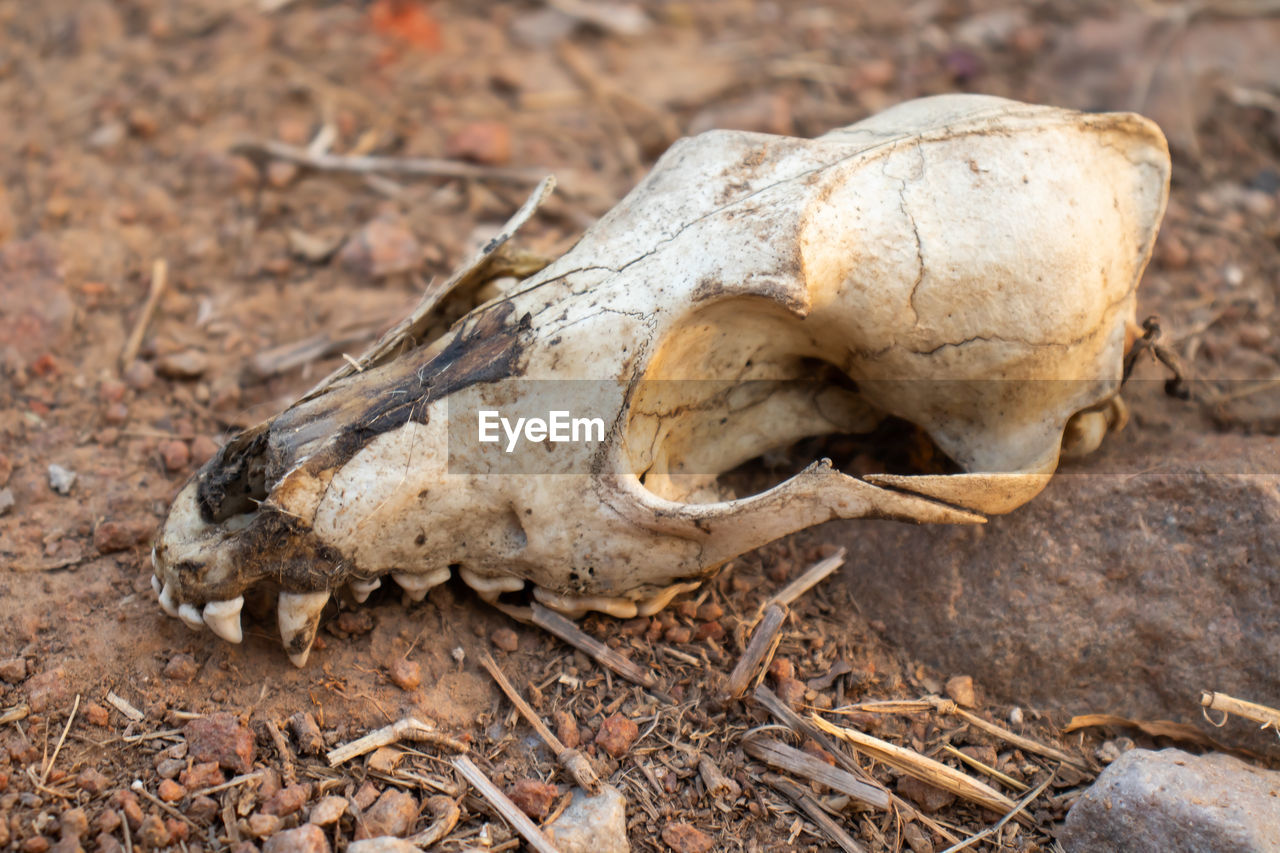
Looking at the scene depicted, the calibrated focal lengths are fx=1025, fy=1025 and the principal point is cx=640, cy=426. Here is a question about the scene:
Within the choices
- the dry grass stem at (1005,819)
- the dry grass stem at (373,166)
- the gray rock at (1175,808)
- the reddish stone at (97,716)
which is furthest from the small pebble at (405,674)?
the dry grass stem at (373,166)

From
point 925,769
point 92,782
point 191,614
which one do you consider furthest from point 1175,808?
point 92,782

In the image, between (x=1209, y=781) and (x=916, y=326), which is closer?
(x=1209, y=781)

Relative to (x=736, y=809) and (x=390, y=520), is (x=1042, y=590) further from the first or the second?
(x=390, y=520)

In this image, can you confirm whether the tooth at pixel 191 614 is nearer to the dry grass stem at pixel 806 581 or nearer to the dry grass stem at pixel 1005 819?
the dry grass stem at pixel 806 581

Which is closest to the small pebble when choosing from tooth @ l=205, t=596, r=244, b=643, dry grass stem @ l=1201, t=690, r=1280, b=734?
tooth @ l=205, t=596, r=244, b=643

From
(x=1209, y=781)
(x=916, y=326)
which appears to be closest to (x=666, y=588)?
(x=916, y=326)

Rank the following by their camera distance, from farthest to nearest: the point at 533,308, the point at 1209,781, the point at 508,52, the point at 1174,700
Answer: the point at 508,52 < the point at 1174,700 < the point at 533,308 < the point at 1209,781
